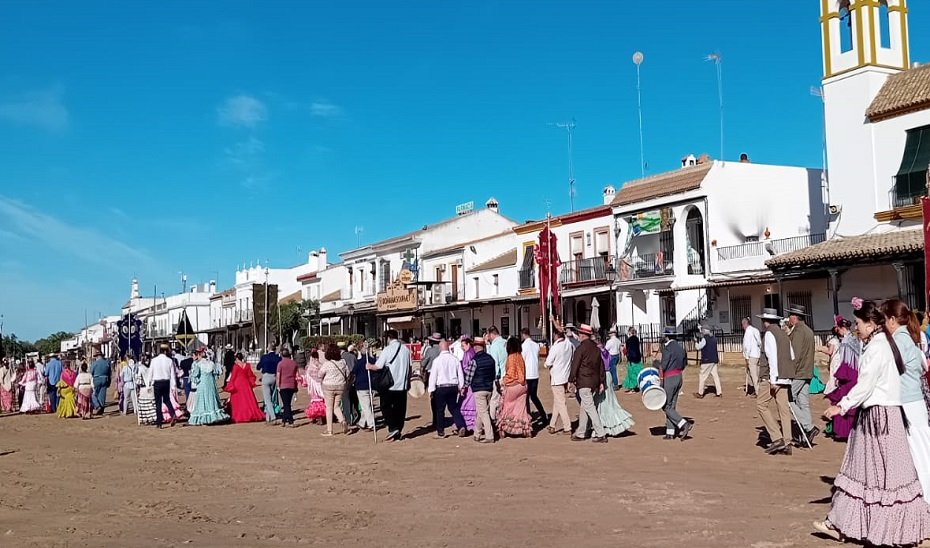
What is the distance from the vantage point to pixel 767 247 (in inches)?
1192

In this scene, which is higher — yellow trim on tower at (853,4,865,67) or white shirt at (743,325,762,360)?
yellow trim on tower at (853,4,865,67)

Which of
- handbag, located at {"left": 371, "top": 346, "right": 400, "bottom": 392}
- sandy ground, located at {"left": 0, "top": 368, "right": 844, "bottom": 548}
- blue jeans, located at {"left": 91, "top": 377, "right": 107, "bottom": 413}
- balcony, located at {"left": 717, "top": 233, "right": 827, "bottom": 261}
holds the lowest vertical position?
sandy ground, located at {"left": 0, "top": 368, "right": 844, "bottom": 548}

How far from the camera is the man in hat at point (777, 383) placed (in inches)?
466

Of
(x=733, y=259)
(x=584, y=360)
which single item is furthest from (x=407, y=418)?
(x=733, y=259)

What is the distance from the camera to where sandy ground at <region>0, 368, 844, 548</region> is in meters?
8.11

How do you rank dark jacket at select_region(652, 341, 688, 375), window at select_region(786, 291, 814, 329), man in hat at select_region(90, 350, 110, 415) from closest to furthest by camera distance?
dark jacket at select_region(652, 341, 688, 375) → man in hat at select_region(90, 350, 110, 415) → window at select_region(786, 291, 814, 329)

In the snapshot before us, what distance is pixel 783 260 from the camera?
26812mm

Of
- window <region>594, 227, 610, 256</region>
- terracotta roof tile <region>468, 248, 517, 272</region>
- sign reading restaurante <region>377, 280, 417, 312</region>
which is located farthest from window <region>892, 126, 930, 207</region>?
sign reading restaurante <region>377, 280, 417, 312</region>

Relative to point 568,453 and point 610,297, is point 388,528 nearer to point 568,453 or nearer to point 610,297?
point 568,453

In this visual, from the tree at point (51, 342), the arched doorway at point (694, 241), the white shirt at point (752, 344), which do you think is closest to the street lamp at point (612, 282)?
the arched doorway at point (694, 241)

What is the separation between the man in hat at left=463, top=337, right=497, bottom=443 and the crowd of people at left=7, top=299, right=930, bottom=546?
2 centimetres

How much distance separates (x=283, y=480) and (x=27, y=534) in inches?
137

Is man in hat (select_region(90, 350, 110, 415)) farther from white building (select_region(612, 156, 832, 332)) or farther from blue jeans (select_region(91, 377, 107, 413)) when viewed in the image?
white building (select_region(612, 156, 832, 332))

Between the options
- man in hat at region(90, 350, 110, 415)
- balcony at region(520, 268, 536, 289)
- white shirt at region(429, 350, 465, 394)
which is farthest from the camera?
balcony at region(520, 268, 536, 289)
